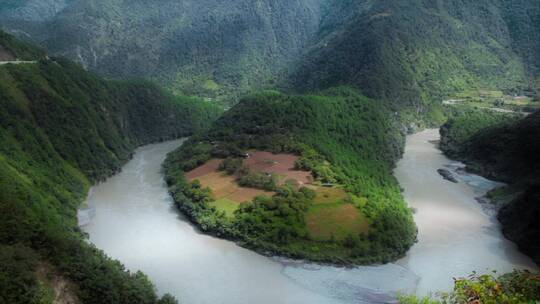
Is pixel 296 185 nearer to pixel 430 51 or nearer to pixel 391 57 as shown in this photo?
pixel 391 57

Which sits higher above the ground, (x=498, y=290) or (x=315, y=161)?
(x=315, y=161)

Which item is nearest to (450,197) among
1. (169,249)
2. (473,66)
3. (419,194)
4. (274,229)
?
(419,194)

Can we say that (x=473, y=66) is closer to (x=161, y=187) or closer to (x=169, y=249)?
A: (x=161, y=187)

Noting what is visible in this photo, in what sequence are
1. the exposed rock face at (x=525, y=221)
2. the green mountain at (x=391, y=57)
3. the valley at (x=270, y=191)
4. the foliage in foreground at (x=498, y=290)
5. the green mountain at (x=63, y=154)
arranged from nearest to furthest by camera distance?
the foliage in foreground at (x=498, y=290)
the green mountain at (x=63, y=154)
the valley at (x=270, y=191)
the exposed rock face at (x=525, y=221)
the green mountain at (x=391, y=57)

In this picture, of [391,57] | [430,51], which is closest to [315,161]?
[391,57]

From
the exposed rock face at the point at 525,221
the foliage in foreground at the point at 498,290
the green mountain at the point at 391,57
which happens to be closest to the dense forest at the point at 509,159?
the exposed rock face at the point at 525,221

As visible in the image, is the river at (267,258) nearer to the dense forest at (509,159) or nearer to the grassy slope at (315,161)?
the grassy slope at (315,161)
